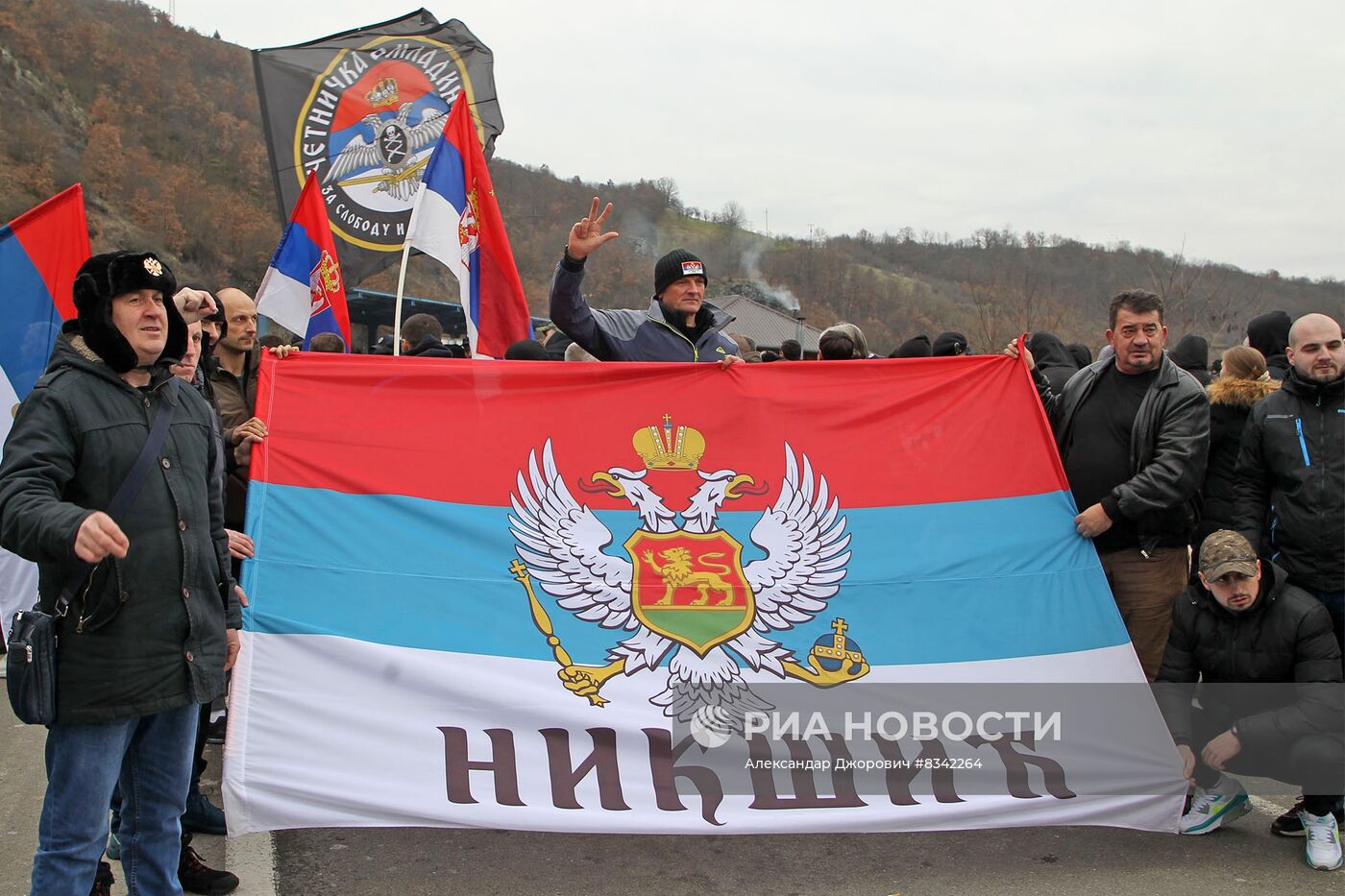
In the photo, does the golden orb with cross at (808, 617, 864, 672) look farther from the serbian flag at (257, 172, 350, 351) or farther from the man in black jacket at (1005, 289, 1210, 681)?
the serbian flag at (257, 172, 350, 351)

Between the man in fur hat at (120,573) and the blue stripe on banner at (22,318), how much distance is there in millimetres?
2383

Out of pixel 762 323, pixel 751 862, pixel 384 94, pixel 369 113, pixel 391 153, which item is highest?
pixel 384 94

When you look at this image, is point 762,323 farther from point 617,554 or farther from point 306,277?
point 617,554

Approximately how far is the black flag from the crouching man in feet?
17.6

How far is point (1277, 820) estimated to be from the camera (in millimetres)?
4207

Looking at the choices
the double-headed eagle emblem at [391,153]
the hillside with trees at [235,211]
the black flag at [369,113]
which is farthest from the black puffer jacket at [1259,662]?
the hillside with trees at [235,211]

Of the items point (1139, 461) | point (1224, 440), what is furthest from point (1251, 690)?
point (1224, 440)

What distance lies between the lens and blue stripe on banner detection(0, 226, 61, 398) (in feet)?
15.5

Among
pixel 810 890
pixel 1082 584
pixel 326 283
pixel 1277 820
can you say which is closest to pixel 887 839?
pixel 810 890

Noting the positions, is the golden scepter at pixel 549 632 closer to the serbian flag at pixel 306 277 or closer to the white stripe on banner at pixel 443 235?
the white stripe on banner at pixel 443 235

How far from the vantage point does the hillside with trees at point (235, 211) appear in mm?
39312

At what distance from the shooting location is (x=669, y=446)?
4.29m

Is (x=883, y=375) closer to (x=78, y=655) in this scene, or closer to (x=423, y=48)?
(x=78, y=655)

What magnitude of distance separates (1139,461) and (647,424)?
198cm
